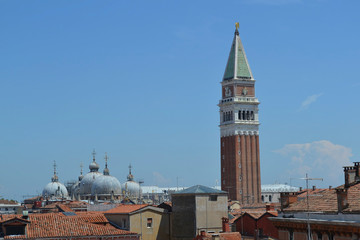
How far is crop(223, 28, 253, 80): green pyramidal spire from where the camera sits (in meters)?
113

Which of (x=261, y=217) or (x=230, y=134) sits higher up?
(x=230, y=134)

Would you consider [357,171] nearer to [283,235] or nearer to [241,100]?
[283,235]

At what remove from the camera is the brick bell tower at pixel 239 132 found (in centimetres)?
11181

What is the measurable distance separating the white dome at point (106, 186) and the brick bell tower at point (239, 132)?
55.4 feet

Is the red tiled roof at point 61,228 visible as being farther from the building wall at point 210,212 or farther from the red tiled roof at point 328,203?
the red tiled roof at point 328,203

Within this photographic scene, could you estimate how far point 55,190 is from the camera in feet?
420

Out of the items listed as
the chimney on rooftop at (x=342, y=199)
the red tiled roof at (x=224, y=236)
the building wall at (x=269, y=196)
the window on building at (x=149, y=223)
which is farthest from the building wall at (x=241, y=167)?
the chimney on rooftop at (x=342, y=199)

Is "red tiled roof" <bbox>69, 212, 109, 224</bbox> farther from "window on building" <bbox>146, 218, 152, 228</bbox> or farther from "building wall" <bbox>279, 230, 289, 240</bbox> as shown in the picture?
"building wall" <bbox>279, 230, 289, 240</bbox>

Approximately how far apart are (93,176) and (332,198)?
9429 cm

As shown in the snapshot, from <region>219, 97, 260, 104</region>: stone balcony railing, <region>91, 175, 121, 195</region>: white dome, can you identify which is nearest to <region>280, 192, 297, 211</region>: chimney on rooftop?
<region>91, 175, 121, 195</region>: white dome

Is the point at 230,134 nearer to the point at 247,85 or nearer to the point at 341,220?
the point at 247,85

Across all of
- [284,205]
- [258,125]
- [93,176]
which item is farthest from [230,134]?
[284,205]

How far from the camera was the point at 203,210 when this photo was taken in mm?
42969

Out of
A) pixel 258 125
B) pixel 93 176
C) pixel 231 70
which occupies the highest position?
pixel 231 70
